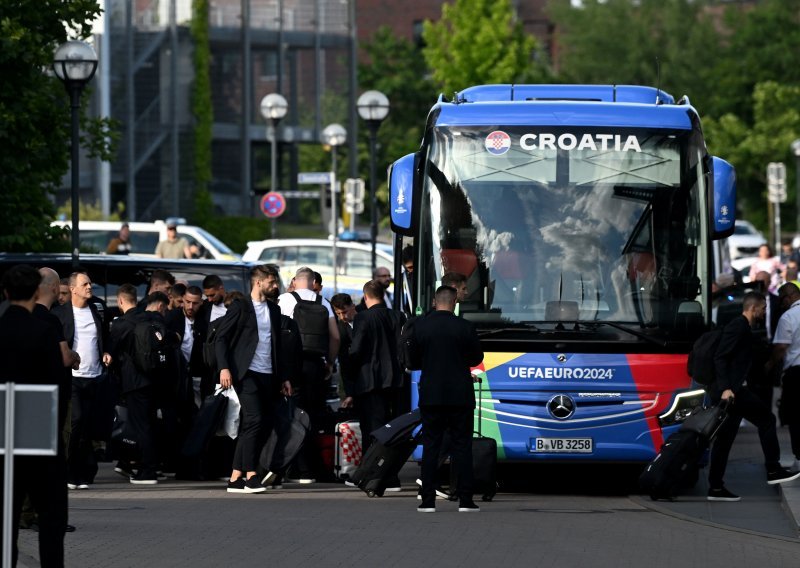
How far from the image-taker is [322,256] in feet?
113

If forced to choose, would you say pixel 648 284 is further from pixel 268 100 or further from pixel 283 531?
pixel 268 100

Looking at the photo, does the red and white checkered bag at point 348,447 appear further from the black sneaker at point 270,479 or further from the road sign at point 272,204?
the road sign at point 272,204

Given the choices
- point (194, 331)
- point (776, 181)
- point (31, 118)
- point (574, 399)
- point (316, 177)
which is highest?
point (776, 181)

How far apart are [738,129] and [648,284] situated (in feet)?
227

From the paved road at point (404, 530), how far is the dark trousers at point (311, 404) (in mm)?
411

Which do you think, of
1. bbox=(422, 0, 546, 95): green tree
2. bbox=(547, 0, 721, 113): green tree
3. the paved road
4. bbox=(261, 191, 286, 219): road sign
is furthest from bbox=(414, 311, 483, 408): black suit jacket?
bbox=(547, 0, 721, 113): green tree

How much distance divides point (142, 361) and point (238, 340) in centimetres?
93

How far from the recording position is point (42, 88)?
22.5 metres

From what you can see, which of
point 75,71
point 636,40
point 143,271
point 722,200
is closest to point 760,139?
point 636,40

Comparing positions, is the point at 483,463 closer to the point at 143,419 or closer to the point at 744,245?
the point at 143,419

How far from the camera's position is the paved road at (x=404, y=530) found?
11.4 meters

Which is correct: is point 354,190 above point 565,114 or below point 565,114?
above

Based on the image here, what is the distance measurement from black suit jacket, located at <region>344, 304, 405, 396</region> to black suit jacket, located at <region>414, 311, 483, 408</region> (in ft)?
7.03

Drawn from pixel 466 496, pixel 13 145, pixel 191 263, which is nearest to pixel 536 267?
pixel 466 496
